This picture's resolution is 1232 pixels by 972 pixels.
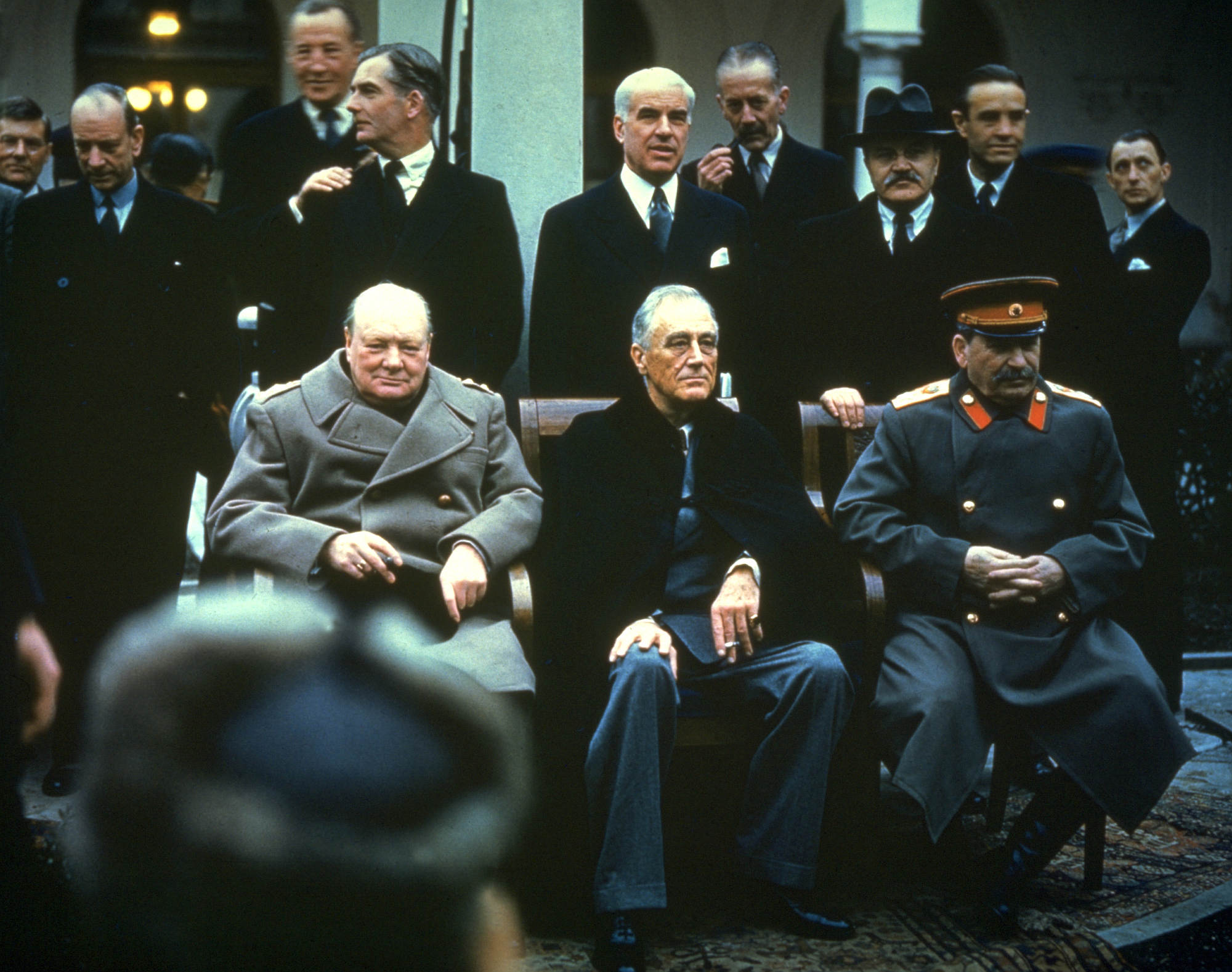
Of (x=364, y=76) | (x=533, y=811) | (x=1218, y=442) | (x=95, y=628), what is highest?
(x=364, y=76)

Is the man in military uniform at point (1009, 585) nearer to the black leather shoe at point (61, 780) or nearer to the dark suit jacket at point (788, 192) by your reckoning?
the dark suit jacket at point (788, 192)

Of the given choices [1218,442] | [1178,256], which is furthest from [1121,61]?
[1178,256]

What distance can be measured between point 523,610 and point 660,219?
5.11 feet

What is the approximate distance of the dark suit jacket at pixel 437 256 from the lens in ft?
14.2

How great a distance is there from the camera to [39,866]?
1856mm

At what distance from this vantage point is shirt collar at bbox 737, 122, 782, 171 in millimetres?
5023

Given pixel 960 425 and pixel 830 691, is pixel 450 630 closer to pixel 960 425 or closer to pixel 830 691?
pixel 830 691

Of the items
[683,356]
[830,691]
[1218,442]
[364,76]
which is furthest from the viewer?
[1218,442]

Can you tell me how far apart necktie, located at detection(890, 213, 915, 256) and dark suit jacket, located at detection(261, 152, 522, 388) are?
127 cm

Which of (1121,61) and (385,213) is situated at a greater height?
(1121,61)

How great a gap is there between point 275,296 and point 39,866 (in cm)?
298

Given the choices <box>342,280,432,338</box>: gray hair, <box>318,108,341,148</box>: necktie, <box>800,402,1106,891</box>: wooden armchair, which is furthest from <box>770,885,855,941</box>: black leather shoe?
<box>318,108,341,148</box>: necktie

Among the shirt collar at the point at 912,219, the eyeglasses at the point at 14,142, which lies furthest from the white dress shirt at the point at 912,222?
the eyeglasses at the point at 14,142

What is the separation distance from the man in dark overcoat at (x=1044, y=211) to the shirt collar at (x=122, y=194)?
A: 9.36ft
